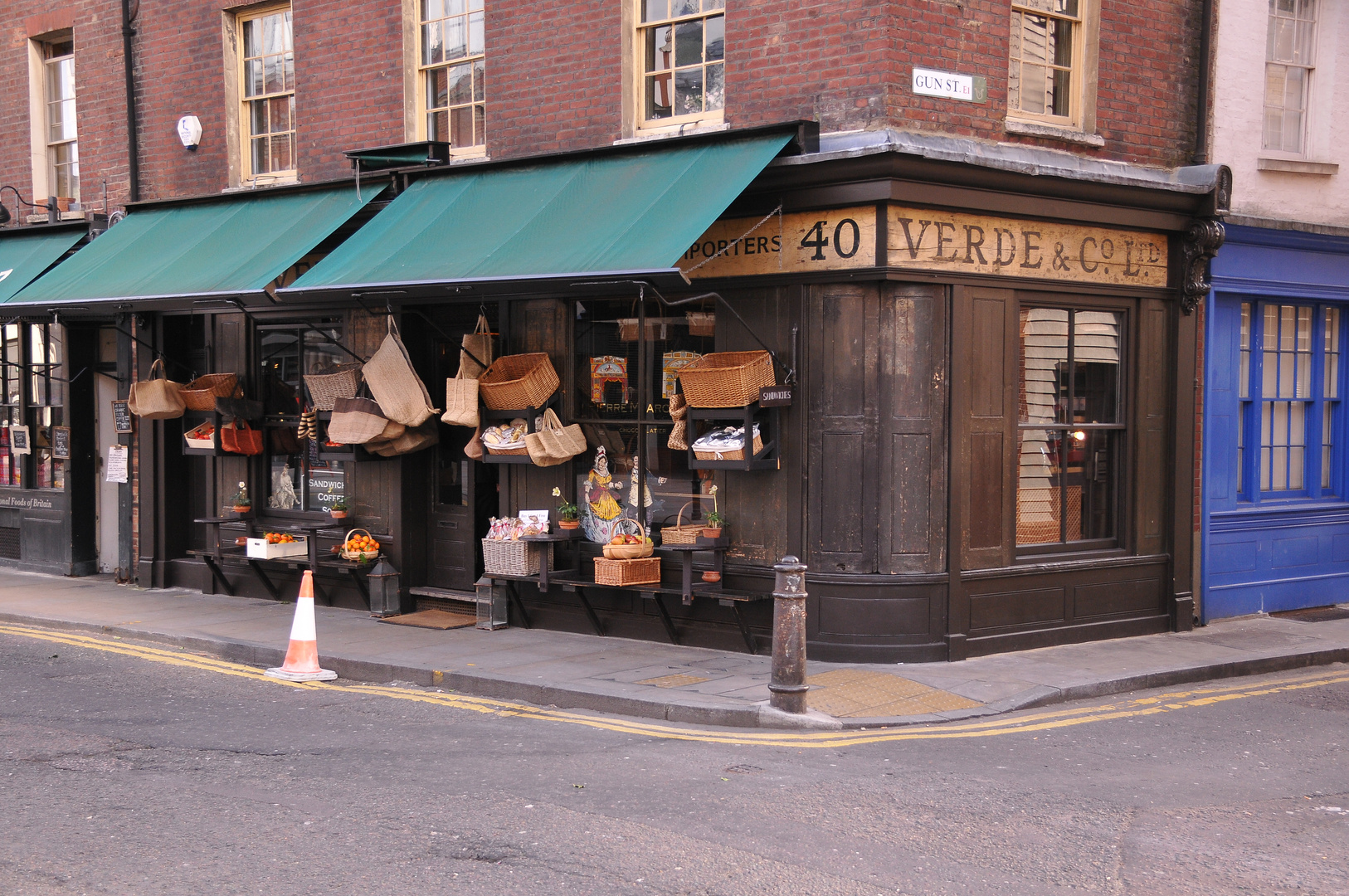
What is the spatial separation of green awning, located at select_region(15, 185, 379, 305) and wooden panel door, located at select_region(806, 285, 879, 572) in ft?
16.4

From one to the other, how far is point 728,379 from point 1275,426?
6565mm

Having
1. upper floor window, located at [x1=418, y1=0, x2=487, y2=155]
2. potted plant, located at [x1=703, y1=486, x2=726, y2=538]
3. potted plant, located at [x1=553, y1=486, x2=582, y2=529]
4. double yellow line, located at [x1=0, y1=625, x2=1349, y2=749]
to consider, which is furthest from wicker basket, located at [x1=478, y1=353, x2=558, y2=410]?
double yellow line, located at [x1=0, y1=625, x2=1349, y2=749]

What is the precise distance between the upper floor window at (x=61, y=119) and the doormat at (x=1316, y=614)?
15225mm

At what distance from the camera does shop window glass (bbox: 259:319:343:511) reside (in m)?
13.0

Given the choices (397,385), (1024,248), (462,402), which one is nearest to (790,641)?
(1024,248)

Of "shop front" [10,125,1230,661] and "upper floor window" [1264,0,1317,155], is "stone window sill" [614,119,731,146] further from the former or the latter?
"upper floor window" [1264,0,1317,155]

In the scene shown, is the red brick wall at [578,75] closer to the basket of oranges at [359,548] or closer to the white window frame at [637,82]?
the white window frame at [637,82]

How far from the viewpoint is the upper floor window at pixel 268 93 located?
1352 cm

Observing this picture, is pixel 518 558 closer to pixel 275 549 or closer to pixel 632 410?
pixel 632 410

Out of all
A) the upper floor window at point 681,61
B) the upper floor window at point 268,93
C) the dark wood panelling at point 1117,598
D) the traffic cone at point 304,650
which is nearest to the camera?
the traffic cone at point 304,650

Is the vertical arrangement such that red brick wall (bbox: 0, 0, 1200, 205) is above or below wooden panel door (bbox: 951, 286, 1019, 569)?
above

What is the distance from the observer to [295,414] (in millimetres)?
13219

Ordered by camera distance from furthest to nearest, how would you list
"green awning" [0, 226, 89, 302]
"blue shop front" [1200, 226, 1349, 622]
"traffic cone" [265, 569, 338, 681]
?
"green awning" [0, 226, 89, 302], "blue shop front" [1200, 226, 1349, 622], "traffic cone" [265, 569, 338, 681]

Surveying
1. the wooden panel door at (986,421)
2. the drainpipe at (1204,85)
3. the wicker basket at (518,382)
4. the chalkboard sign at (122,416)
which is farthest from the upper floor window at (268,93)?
the drainpipe at (1204,85)
